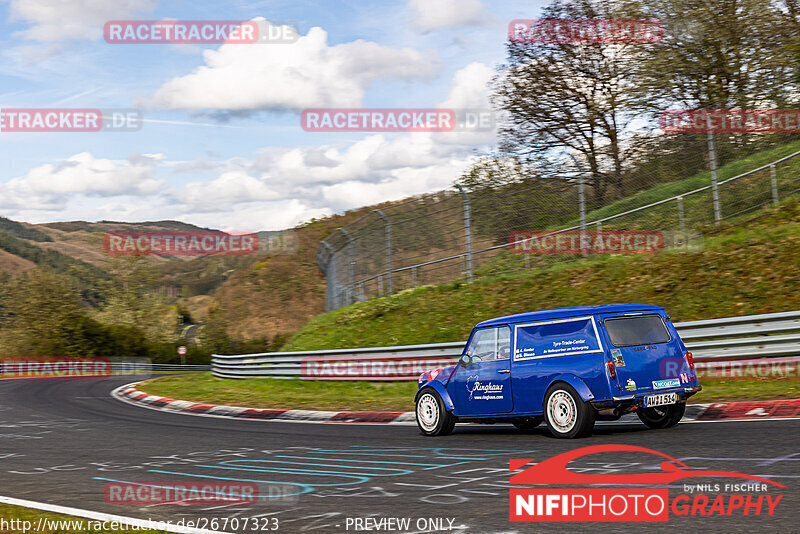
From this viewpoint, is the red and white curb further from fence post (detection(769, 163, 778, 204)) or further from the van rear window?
fence post (detection(769, 163, 778, 204))

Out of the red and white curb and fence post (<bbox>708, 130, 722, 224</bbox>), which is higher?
fence post (<bbox>708, 130, 722, 224</bbox>)

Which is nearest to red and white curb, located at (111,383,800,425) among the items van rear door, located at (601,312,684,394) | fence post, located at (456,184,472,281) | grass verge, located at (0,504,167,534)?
van rear door, located at (601,312,684,394)

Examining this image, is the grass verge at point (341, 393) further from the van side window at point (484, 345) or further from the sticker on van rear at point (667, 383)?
the van side window at point (484, 345)

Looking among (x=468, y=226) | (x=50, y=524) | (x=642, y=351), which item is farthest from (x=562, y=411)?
(x=468, y=226)

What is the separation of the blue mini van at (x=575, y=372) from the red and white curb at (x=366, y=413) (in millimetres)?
900

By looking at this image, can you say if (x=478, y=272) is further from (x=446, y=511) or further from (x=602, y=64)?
(x=446, y=511)

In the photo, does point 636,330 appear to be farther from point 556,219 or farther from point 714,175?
point 556,219

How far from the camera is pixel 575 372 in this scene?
9.31 m

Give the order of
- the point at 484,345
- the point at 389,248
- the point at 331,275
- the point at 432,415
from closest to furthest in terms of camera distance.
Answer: the point at 484,345 < the point at 432,415 < the point at 389,248 < the point at 331,275

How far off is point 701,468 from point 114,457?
23.9 feet

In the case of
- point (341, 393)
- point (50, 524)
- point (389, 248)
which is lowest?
point (341, 393)

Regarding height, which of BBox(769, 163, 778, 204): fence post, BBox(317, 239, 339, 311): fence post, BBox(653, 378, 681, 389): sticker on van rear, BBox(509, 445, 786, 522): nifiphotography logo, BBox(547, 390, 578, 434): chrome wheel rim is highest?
BBox(769, 163, 778, 204): fence post

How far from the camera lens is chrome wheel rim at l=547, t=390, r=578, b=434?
9234 millimetres

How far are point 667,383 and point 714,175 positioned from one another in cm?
1065
